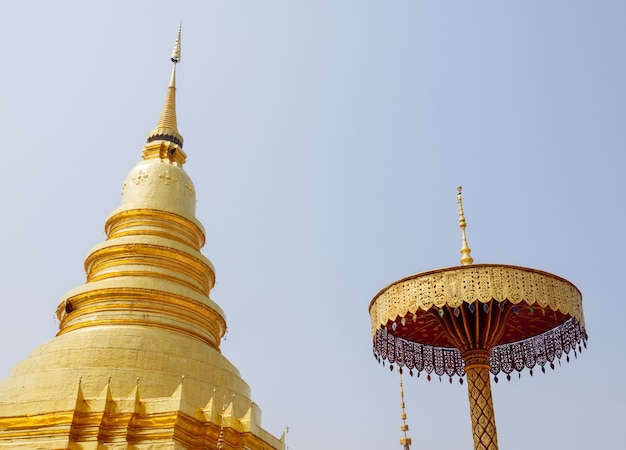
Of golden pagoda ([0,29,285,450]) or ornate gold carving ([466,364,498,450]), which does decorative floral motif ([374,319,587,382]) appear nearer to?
ornate gold carving ([466,364,498,450])

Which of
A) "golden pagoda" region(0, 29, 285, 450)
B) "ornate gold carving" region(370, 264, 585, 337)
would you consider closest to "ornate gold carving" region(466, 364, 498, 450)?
"ornate gold carving" region(370, 264, 585, 337)

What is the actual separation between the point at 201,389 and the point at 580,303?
8.68 metres

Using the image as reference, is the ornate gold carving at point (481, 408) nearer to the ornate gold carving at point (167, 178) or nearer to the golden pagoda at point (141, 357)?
the golden pagoda at point (141, 357)

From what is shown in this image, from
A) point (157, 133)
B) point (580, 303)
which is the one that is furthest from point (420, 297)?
point (157, 133)

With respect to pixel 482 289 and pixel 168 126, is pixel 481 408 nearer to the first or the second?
pixel 482 289

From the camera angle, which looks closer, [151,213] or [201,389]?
[201,389]

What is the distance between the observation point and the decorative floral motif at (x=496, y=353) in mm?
14141

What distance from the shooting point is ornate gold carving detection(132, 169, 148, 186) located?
2153cm

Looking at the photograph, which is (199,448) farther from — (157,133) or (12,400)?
(157,133)

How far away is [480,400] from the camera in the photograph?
12.0 meters

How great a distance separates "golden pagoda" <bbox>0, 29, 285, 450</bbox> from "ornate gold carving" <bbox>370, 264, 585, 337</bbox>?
4.54 metres

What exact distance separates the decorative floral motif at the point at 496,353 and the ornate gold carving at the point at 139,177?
10.3 meters

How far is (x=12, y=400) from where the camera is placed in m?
15.7

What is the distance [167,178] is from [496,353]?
37.3 ft
